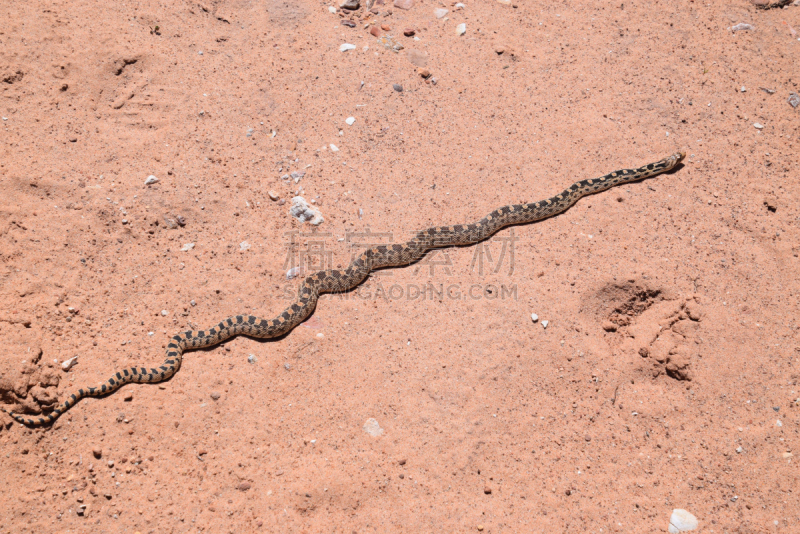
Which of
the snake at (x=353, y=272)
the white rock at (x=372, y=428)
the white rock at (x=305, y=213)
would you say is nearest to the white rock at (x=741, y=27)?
the snake at (x=353, y=272)

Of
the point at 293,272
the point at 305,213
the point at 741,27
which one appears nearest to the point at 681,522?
the point at 293,272

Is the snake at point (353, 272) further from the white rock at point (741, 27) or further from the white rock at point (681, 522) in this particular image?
the white rock at point (681, 522)

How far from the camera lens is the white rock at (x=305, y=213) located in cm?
782

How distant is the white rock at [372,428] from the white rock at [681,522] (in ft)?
11.6

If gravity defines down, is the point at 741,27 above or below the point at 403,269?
above

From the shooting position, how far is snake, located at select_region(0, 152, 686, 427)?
6207 millimetres

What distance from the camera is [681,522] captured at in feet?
17.4

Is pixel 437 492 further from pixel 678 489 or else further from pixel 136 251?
pixel 136 251

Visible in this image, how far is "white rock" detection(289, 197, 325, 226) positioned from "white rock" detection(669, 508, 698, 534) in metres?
6.34

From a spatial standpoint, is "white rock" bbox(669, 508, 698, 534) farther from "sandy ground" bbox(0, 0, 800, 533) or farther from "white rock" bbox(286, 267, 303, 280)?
"white rock" bbox(286, 267, 303, 280)

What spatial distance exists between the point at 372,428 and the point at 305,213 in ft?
12.3

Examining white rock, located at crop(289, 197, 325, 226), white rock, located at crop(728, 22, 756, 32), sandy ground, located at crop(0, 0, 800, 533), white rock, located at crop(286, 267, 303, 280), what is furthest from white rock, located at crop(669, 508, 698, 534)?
white rock, located at crop(728, 22, 756, 32)

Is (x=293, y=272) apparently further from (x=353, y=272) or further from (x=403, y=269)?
(x=403, y=269)

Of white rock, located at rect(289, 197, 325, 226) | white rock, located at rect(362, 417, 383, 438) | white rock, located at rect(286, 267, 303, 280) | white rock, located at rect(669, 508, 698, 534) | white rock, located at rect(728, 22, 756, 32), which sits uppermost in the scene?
white rock, located at rect(728, 22, 756, 32)
